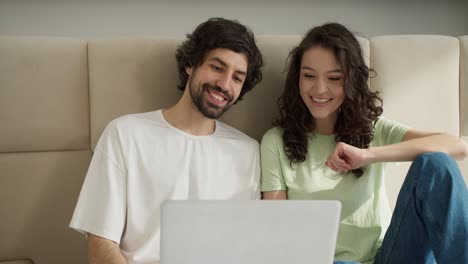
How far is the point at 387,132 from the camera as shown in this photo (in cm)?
145

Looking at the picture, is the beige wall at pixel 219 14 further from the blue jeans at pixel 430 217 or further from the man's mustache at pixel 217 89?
the blue jeans at pixel 430 217

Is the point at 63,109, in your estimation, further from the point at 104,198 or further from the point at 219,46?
the point at 219,46

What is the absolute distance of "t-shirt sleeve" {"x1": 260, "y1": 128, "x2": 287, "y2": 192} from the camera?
1382mm

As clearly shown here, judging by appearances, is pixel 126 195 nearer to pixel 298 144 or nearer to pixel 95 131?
pixel 95 131

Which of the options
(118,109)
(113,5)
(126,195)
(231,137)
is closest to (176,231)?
(126,195)

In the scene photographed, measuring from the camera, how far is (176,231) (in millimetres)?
795

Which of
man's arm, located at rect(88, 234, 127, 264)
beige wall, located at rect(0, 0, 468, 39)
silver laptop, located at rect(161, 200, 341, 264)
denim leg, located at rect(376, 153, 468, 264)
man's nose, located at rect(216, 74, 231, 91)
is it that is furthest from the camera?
beige wall, located at rect(0, 0, 468, 39)

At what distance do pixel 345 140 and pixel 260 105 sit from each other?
30 centimetres

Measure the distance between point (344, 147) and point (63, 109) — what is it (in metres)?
0.84

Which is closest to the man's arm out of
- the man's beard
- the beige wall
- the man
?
the man

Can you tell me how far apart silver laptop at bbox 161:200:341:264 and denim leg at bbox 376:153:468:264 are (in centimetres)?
42

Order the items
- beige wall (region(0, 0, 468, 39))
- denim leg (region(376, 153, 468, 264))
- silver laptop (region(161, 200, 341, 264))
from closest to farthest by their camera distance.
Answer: silver laptop (region(161, 200, 341, 264)) < denim leg (region(376, 153, 468, 264)) < beige wall (region(0, 0, 468, 39))

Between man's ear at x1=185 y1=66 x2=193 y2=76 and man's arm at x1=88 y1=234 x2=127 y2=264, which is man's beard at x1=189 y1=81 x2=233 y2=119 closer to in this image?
man's ear at x1=185 y1=66 x2=193 y2=76

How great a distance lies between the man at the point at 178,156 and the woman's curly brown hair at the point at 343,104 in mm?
109
